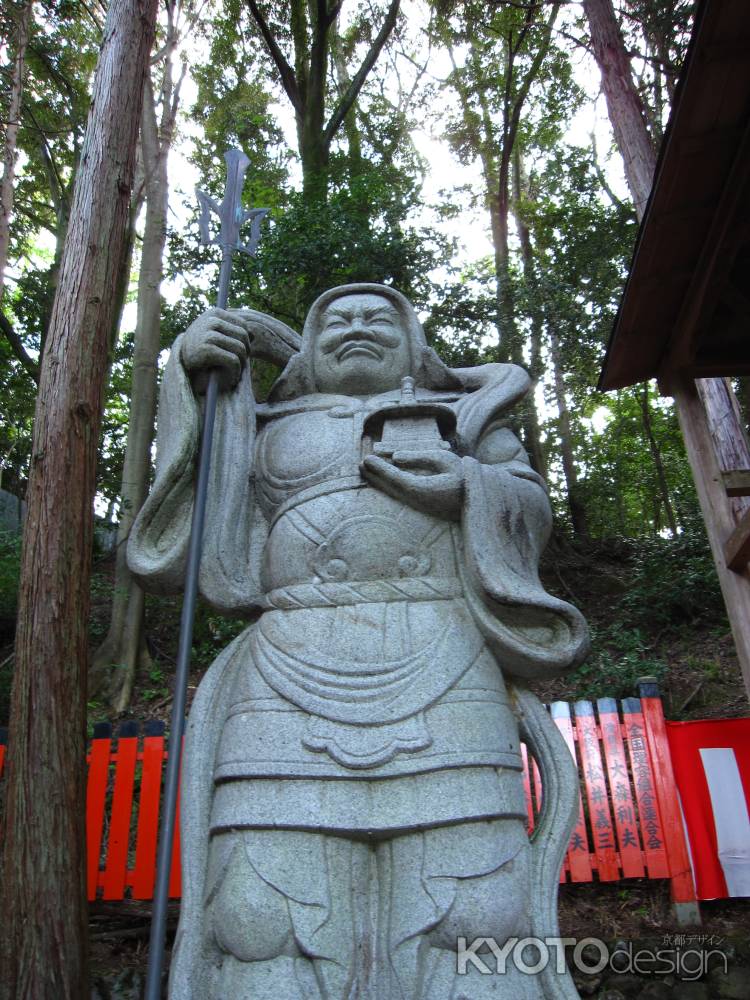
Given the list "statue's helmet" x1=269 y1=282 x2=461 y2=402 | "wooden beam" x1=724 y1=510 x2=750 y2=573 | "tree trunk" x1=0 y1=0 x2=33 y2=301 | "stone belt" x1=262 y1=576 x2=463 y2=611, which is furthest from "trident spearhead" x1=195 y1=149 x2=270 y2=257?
"tree trunk" x1=0 y1=0 x2=33 y2=301

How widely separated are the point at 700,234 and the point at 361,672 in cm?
342

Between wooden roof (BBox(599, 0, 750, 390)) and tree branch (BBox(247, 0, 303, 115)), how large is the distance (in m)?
9.18

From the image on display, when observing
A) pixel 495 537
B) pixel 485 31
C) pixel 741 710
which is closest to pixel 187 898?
pixel 495 537

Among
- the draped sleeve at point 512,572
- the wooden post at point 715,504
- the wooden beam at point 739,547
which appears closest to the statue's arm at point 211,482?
the draped sleeve at point 512,572

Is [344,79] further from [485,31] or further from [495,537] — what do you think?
[495,537]

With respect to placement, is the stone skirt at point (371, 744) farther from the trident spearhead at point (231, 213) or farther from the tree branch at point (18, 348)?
the tree branch at point (18, 348)

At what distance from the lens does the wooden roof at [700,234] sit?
3.46 metres

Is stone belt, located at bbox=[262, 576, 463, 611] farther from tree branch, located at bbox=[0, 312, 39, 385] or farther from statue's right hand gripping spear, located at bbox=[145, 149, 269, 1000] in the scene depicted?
tree branch, located at bbox=[0, 312, 39, 385]

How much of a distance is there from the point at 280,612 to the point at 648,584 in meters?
8.21

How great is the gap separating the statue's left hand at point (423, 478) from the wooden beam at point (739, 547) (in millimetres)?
2440

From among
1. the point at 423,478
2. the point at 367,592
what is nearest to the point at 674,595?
the point at 423,478

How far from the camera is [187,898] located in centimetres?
214

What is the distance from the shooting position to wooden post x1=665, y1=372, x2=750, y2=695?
15.9 ft

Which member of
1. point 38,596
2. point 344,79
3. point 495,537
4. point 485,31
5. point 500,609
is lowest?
point 500,609
